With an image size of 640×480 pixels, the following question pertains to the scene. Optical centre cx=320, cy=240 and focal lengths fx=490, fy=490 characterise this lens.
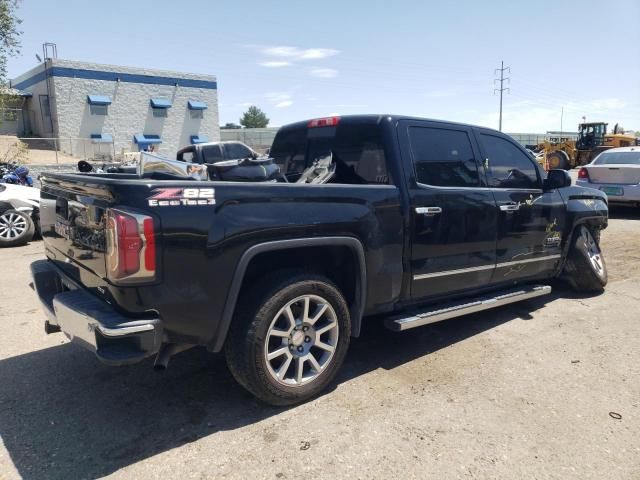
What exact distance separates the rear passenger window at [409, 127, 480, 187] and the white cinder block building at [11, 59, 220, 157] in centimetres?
2684

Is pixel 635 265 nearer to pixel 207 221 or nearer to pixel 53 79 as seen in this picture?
pixel 207 221

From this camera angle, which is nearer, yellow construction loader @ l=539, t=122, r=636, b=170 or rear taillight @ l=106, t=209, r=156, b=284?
rear taillight @ l=106, t=209, r=156, b=284

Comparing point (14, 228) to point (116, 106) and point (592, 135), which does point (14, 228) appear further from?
point (592, 135)

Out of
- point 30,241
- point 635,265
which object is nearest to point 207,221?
point 635,265

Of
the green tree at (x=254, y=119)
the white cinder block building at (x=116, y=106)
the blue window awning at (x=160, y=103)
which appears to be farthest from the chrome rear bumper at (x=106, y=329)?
the green tree at (x=254, y=119)

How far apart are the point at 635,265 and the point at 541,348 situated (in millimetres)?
4001

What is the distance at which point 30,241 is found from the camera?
9.23 meters

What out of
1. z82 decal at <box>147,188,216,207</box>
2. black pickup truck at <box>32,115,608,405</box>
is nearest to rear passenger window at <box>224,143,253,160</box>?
black pickup truck at <box>32,115,608,405</box>

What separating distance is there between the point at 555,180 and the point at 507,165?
2.16 feet

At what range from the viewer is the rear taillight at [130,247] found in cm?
246

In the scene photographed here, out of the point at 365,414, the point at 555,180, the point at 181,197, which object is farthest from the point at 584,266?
the point at 181,197

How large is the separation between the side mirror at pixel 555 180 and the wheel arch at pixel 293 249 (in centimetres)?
264

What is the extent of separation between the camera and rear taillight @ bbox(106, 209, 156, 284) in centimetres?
246

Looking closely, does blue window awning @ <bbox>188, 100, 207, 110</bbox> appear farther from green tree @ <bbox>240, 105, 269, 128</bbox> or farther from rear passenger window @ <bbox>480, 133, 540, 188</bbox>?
green tree @ <bbox>240, 105, 269, 128</bbox>
